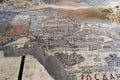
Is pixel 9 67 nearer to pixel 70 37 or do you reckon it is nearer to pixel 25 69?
pixel 25 69

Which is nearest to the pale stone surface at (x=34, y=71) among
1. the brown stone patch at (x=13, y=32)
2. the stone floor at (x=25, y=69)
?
the stone floor at (x=25, y=69)

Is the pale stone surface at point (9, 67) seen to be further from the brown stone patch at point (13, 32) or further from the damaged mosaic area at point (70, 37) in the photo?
the brown stone patch at point (13, 32)

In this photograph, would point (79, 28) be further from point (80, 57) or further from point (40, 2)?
point (40, 2)

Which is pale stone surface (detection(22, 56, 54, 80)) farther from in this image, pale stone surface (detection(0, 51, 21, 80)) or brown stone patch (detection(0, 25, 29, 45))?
brown stone patch (detection(0, 25, 29, 45))

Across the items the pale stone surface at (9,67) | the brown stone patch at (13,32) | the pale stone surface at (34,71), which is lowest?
the brown stone patch at (13,32)

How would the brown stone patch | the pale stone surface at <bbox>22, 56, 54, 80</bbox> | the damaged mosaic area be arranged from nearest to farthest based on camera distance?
the pale stone surface at <bbox>22, 56, 54, 80</bbox>
the damaged mosaic area
the brown stone patch

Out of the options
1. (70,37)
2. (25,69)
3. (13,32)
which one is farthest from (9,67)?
(70,37)

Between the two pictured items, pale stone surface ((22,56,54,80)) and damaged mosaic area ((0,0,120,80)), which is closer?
pale stone surface ((22,56,54,80))

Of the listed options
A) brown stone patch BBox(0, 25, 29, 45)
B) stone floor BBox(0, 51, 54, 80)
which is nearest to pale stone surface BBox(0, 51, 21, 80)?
stone floor BBox(0, 51, 54, 80)
